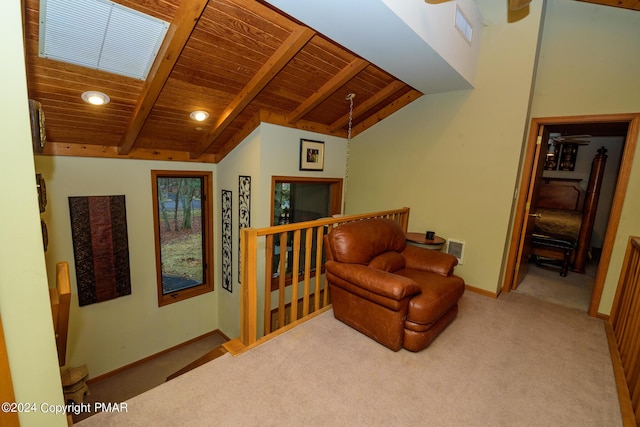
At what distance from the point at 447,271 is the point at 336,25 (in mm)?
2309

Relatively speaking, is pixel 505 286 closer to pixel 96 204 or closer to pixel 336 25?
pixel 336 25

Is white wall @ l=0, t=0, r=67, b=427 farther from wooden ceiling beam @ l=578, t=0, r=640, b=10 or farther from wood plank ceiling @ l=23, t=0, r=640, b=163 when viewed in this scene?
wooden ceiling beam @ l=578, t=0, r=640, b=10

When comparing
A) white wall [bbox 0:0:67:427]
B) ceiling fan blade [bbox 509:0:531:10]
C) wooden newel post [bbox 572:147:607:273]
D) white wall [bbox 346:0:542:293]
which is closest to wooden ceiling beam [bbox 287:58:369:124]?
ceiling fan blade [bbox 509:0:531:10]

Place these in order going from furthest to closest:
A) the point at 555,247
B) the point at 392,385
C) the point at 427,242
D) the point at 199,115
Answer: the point at 555,247
the point at 427,242
the point at 199,115
the point at 392,385

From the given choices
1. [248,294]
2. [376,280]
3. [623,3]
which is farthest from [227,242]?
[623,3]

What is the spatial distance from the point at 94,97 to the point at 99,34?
2.10 feet

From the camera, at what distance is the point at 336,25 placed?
204 centimetres

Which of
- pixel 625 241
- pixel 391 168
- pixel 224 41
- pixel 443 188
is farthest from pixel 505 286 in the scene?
pixel 224 41

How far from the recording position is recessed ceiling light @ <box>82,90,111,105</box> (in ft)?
7.76

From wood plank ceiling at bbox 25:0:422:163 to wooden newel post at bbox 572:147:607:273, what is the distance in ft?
10.1

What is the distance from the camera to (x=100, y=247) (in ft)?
10.9

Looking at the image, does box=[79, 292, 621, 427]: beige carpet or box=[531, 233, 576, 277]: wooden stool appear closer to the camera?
box=[79, 292, 621, 427]: beige carpet

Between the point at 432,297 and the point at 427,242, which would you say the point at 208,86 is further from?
the point at 427,242

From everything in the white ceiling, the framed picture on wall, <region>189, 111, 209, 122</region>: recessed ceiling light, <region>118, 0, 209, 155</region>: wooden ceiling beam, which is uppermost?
the white ceiling
